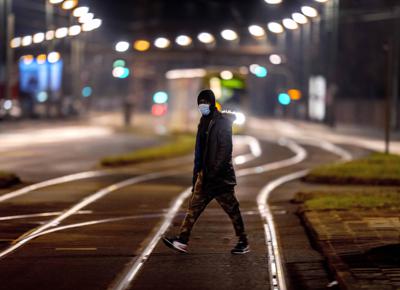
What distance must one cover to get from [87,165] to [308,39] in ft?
173

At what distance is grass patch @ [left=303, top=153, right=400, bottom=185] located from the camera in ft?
72.6

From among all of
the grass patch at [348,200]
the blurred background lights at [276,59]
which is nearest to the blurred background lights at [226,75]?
the blurred background lights at [276,59]

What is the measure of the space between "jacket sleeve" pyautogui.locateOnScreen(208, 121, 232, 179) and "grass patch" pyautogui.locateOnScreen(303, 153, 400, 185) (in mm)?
10923

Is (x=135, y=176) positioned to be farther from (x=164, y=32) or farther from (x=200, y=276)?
(x=164, y=32)

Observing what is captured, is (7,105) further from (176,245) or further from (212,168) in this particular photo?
(212,168)

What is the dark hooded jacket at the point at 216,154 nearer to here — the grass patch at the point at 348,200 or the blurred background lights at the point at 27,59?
the grass patch at the point at 348,200

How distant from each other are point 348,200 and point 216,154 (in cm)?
580

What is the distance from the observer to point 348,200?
16969 millimetres

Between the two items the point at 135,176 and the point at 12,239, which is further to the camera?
the point at 135,176

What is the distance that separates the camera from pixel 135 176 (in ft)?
81.7

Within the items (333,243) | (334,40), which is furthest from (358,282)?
(334,40)

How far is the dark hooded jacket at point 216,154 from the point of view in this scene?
1166 centimetres

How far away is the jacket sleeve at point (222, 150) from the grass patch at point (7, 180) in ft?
32.1

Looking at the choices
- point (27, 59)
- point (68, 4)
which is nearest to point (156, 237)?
point (68, 4)
